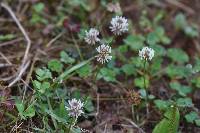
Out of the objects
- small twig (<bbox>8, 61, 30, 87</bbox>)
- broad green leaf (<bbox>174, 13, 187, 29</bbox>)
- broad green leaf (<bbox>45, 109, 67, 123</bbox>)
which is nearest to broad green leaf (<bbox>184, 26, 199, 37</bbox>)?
broad green leaf (<bbox>174, 13, 187, 29</bbox>)

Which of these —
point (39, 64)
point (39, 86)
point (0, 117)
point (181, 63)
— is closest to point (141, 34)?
point (181, 63)

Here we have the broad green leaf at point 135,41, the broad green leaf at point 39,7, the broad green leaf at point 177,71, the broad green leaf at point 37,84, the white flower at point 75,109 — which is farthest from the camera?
the broad green leaf at point 39,7

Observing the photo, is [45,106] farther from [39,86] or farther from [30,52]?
[30,52]

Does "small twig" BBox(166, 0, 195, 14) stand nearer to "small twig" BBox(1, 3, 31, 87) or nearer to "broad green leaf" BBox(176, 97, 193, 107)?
"broad green leaf" BBox(176, 97, 193, 107)

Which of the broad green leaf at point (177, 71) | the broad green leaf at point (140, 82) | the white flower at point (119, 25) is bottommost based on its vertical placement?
the broad green leaf at point (140, 82)

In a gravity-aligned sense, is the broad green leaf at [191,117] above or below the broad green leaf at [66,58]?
below

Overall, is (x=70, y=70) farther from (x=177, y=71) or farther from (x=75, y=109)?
(x=177, y=71)

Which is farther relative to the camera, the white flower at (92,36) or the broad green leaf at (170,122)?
the white flower at (92,36)

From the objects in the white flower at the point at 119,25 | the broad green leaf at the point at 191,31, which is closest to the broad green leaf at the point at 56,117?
the white flower at the point at 119,25

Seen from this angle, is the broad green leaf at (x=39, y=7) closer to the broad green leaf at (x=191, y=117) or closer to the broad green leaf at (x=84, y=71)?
the broad green leaf at (x=84, y=71)
